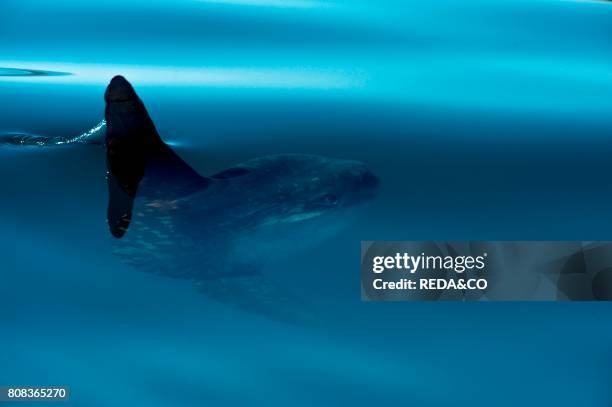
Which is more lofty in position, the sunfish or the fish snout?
the fish snout

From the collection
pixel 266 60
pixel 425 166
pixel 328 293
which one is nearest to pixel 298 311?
pixel 328 293

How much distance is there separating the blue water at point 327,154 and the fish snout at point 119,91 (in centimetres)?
2

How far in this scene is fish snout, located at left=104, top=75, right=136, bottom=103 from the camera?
174cm

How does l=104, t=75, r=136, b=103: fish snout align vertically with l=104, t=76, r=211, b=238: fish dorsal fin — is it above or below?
above

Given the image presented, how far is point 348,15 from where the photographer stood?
1792 millimetres

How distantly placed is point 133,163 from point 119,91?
0.59 feet

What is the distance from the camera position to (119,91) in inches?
68.6

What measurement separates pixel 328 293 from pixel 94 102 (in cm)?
72

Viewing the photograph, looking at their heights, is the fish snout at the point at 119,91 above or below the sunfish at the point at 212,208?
above

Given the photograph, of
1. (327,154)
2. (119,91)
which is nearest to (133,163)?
(119,91)

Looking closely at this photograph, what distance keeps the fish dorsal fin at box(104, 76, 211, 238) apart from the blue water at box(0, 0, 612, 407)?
3 centimetres

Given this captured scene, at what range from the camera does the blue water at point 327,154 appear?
1728 millimetres

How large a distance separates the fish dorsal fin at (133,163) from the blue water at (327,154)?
0.03 meters

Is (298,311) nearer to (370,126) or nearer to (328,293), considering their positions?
(328,293)
